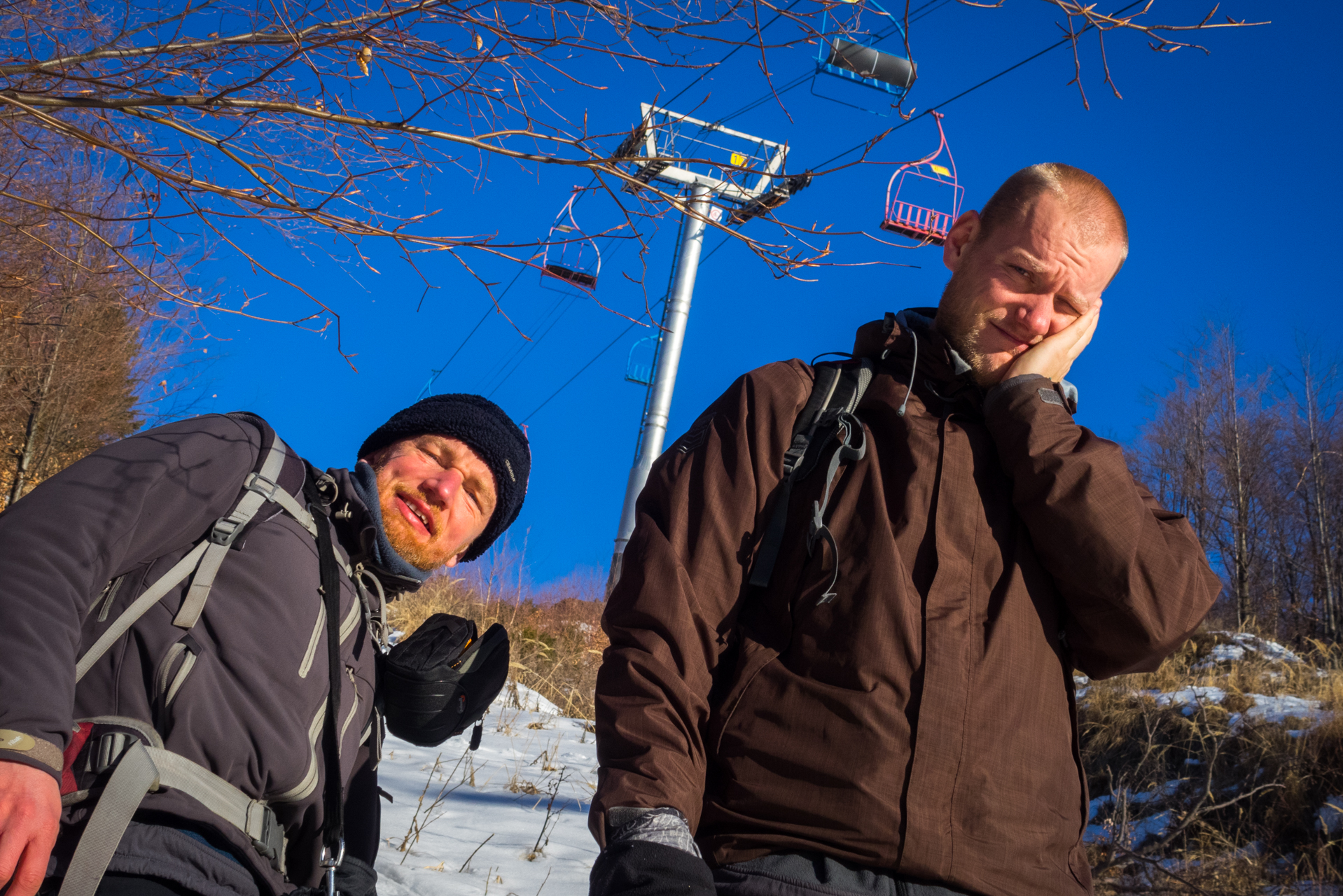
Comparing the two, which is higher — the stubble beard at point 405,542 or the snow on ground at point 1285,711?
the snow on ground at point 1285,711

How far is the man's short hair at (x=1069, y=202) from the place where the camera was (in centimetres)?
188

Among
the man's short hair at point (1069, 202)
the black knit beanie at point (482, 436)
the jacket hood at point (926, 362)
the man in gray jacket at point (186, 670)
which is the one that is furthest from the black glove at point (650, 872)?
the black knit beanie at point (482, 436)

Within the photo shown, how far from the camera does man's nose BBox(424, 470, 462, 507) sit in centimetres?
252

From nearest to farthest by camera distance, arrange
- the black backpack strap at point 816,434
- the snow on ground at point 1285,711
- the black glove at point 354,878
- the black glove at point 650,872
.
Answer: the black glove at point 650,872
the black backpack strap at point 816,434
the black glove at point 354,878
the snow on ground at point 1285,711

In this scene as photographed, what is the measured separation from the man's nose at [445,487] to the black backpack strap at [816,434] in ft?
4.10

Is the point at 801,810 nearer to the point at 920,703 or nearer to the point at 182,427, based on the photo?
the point at 920,703

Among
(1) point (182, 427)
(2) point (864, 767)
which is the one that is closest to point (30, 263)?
(1) point (182, 427)

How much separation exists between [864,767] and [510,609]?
9.42 m

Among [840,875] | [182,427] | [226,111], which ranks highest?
[226,111]

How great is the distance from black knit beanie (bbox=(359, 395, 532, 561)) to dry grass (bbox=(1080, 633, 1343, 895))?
395 cm

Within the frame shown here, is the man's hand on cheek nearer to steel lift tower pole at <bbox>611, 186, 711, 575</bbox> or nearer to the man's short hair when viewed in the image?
the man's short hair

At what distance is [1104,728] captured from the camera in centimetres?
752

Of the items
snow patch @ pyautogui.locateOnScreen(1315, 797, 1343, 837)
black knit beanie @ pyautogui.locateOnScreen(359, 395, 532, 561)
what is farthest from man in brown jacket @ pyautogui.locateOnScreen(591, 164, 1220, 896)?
snow patch @ pyautogui.locateOnScreen(1315, 797, 1343, 837)

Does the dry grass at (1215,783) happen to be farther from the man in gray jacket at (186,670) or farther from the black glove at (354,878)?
the man in gray jacket at (186,670)
